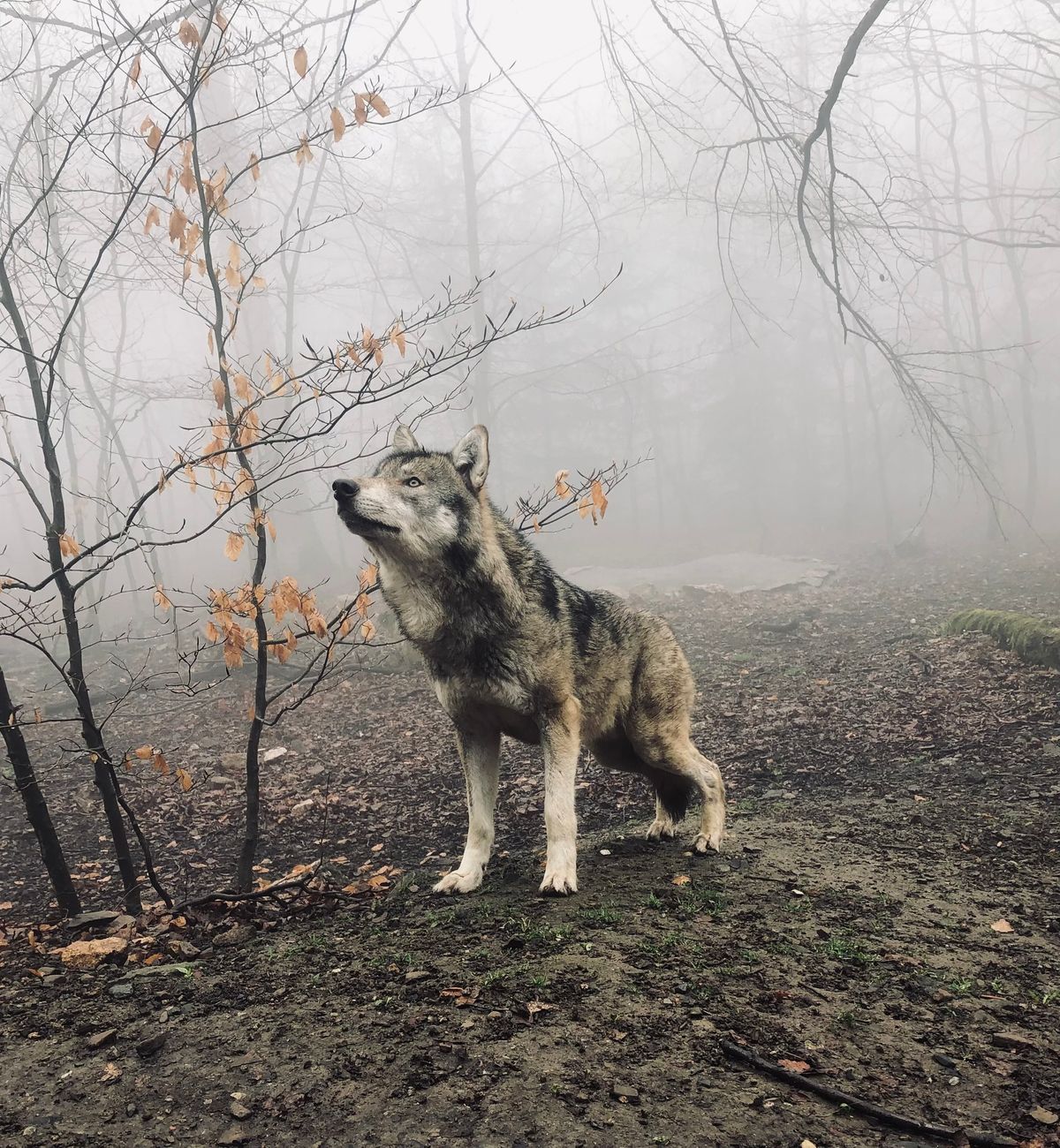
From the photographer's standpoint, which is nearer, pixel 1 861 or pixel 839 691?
pixel 1 861

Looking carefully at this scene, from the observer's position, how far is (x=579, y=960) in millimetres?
3457

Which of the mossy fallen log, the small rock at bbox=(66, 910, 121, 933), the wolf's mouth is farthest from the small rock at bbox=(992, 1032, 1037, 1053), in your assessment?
the mossy fallen log

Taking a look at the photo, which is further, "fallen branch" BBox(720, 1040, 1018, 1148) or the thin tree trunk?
the thin tree trunk

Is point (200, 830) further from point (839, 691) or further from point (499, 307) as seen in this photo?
point (499, 307)

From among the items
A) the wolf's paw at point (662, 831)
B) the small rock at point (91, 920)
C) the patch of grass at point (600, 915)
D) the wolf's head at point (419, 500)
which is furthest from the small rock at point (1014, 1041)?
the small rock at point (91, 920)

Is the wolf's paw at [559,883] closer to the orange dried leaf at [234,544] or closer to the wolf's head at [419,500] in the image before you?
the wolf's head at [419,500]

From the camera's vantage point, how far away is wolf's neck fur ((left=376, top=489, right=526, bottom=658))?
14.7 ft

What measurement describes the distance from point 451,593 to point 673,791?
2.19 metres

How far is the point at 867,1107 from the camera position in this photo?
2322 mm

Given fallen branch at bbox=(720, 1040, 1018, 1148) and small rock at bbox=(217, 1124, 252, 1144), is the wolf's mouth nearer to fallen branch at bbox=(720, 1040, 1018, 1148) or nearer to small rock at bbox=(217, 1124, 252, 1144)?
small rock at bbox=(217, 1124, 252, 1144)

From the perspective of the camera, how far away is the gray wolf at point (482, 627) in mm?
4414

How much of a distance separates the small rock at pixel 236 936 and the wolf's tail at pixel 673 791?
2634 millimetres

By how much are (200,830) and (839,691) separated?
7.35m

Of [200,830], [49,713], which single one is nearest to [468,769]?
[200,830]
